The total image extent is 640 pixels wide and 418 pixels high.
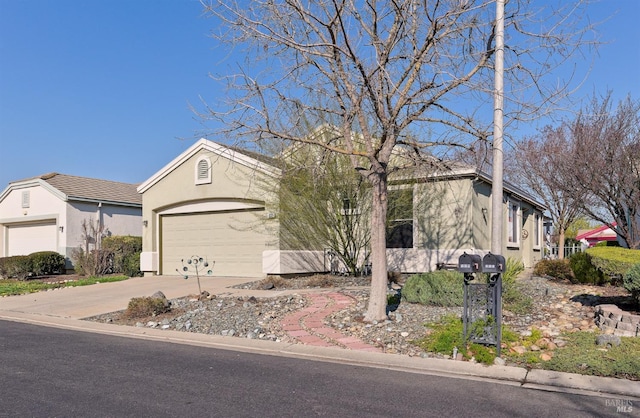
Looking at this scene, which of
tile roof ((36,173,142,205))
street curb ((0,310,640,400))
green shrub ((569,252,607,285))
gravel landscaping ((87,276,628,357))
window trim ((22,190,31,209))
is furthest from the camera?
window trim ((22,190,31,209))

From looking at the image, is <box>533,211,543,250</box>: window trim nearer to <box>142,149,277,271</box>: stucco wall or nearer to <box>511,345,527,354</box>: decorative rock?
<box>142,149,277,271</box>: stucco wall

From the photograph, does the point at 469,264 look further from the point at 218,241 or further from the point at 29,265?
the point at 29,265

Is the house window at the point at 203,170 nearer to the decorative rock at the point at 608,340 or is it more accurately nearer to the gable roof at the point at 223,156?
the gable roof at the point at 223,156

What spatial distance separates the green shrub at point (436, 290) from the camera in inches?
403

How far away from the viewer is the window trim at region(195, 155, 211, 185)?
58.7ft

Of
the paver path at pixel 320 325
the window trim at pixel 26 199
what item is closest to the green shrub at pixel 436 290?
the paver path at pixel 320 325

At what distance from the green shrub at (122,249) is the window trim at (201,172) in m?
4.83

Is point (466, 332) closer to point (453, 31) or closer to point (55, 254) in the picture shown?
point (453, 31)

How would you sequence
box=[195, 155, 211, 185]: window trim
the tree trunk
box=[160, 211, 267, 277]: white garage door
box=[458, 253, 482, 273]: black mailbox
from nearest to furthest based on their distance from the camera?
box=[458, 253, 482, 273]: black mailbox, the tree trunk, box=[160, 211, 267, 277]: white garage door, box=[195, 155, 211, 185]: window trim

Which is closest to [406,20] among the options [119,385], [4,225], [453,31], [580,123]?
[453,31]

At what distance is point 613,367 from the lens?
6.35m

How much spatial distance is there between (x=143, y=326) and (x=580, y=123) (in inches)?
560

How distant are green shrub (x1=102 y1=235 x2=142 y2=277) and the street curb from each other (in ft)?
36.6

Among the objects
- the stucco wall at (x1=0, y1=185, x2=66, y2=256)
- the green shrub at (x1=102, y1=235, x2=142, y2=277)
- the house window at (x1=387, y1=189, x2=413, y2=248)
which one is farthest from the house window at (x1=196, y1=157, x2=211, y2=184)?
the stucco wall at (x1=0, y1=185, x2=66, y2=256)
